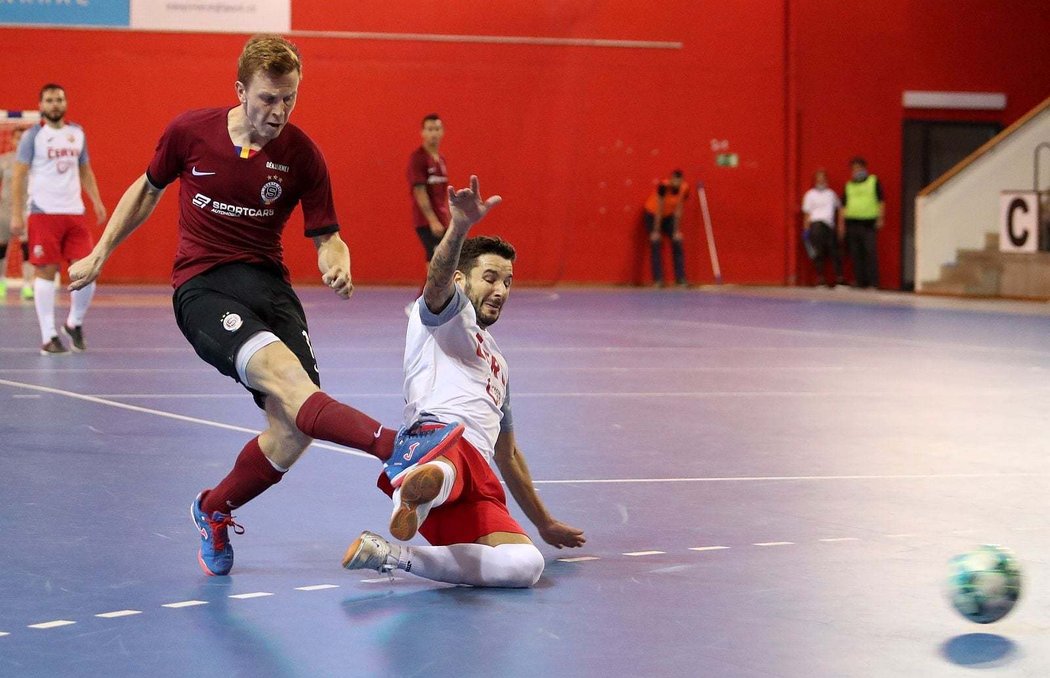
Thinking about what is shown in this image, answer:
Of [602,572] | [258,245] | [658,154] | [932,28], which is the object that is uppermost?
[932,28]

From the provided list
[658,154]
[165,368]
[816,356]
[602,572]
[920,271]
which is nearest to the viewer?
[602,572]

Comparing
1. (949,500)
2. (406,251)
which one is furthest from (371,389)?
(406,251)

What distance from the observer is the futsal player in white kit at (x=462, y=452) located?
4.13 m

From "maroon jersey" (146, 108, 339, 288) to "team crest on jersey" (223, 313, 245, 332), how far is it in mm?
251

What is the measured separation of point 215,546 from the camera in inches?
174

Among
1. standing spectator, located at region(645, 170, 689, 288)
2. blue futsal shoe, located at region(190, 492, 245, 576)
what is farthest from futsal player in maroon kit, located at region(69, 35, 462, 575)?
standing spectator, located at region(645, 170, 689, 288)

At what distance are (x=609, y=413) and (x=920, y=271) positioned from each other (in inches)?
598

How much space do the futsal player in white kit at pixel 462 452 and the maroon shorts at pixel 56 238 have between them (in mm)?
7669

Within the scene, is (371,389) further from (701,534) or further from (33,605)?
(33,605)

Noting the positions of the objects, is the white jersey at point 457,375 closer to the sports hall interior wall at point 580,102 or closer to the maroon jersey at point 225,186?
the maroon jersey at point 225,186

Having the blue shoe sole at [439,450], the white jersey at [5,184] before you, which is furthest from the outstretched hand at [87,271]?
the white jersey at [5,184]

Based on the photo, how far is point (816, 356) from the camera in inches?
472

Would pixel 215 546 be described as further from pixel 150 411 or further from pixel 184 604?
pixel 150 411

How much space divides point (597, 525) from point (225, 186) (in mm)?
1790
